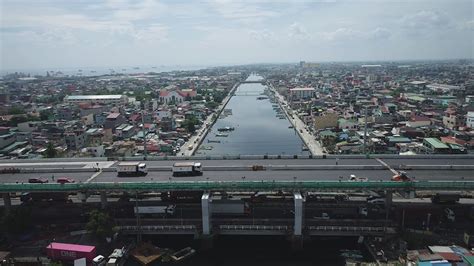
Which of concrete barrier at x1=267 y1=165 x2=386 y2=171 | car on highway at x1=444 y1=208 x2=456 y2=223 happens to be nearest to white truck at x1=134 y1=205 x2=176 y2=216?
concrete barrier at x1=267 y1=165 x2=386 y2=171

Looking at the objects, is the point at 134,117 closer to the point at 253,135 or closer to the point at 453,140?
the point at 253,135

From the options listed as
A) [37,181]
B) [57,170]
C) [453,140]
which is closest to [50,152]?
[57,170]

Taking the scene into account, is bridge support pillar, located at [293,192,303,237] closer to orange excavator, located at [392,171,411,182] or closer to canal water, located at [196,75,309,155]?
orange excavator, located at [392,171,411,182]

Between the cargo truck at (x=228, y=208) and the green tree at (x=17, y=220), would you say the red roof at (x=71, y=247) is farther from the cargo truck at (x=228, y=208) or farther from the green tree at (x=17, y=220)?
the cargo truck at (x=228, y=208)

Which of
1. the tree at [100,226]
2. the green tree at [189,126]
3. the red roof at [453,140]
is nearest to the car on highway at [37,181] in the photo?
the tree at [100,226]

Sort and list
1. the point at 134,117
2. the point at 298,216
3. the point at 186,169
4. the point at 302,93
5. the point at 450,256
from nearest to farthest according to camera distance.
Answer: the point at 450,256 → the point at 298,216 → the point at 186,169 → the point at 134,117 → the point at 302,93
